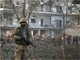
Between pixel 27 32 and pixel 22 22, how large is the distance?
31 centimetres

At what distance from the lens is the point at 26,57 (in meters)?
4.28

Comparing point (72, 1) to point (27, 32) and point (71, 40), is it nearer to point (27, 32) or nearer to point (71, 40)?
point (71, 40)

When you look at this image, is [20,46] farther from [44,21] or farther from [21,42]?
[44,21]

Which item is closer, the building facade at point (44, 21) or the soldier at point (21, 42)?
the soldier at point (21, 42)

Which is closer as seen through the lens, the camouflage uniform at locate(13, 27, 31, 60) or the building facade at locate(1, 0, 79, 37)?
the camouflage uniform at locate(13, 27, 31, 60)

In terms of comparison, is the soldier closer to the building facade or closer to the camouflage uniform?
the camouflage uniform

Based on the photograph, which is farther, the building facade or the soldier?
the building facade

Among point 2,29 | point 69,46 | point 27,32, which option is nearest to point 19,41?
point 27,32


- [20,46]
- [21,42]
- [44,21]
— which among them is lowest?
[44,21]

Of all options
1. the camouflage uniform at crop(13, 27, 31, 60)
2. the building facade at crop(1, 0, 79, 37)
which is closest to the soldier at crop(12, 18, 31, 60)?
the camouflage uniform at crop(13, 27, 31, 60)

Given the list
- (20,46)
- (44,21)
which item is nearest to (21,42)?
(20,46)

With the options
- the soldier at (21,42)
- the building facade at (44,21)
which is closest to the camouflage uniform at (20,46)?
the soldier at (21,42)

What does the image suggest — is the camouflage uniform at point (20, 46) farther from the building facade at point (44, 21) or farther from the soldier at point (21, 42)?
the building facade at point (44, 21)

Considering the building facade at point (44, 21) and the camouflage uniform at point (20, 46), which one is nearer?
the camouflage uniform at point (20, 46)
